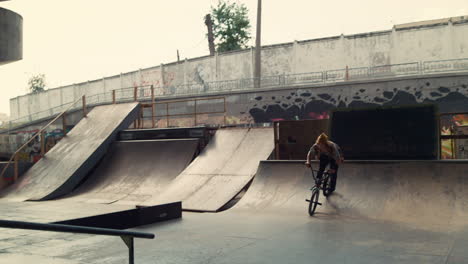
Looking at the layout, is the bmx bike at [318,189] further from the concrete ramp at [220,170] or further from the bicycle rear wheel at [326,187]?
the concrete ramp at [220,170]

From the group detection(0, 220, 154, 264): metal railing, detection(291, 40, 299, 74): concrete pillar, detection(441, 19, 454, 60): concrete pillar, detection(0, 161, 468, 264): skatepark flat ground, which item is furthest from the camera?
detection(291, 40, 299, 74): concrete pillar

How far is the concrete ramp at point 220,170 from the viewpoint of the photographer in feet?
39.3

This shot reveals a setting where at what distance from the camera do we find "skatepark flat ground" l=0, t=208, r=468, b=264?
632 centimetres

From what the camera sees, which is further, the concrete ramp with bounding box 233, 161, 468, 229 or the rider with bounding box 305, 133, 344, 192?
the rider with bounding box 305, 133, 344, 192

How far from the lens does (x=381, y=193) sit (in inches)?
405

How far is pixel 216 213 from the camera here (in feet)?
35.4

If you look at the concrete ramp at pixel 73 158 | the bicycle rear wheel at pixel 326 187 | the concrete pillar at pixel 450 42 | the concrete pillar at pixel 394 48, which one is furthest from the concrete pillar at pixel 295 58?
the bicycle rear wheel at pixel 326 187

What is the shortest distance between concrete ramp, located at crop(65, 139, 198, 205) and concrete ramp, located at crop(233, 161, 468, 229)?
425cm

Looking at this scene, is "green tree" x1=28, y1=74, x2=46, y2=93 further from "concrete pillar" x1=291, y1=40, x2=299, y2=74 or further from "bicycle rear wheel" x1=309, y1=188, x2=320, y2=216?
"bicycle rear wheel" x1=309, y1=188, x2=320, y2=216

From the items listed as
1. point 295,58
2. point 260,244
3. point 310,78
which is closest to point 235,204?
point 260,244

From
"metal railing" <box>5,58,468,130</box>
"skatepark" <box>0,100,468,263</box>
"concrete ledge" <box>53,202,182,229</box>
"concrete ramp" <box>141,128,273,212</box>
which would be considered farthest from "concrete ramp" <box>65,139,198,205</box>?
"metal railing" <box>5,58,468,130</box>

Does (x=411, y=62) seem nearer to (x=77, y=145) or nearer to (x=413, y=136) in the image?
(x=413, y=136)

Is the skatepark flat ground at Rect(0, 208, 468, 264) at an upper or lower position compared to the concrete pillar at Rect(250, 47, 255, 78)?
lower

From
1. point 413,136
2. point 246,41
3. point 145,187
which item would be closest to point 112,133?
point 145,187
